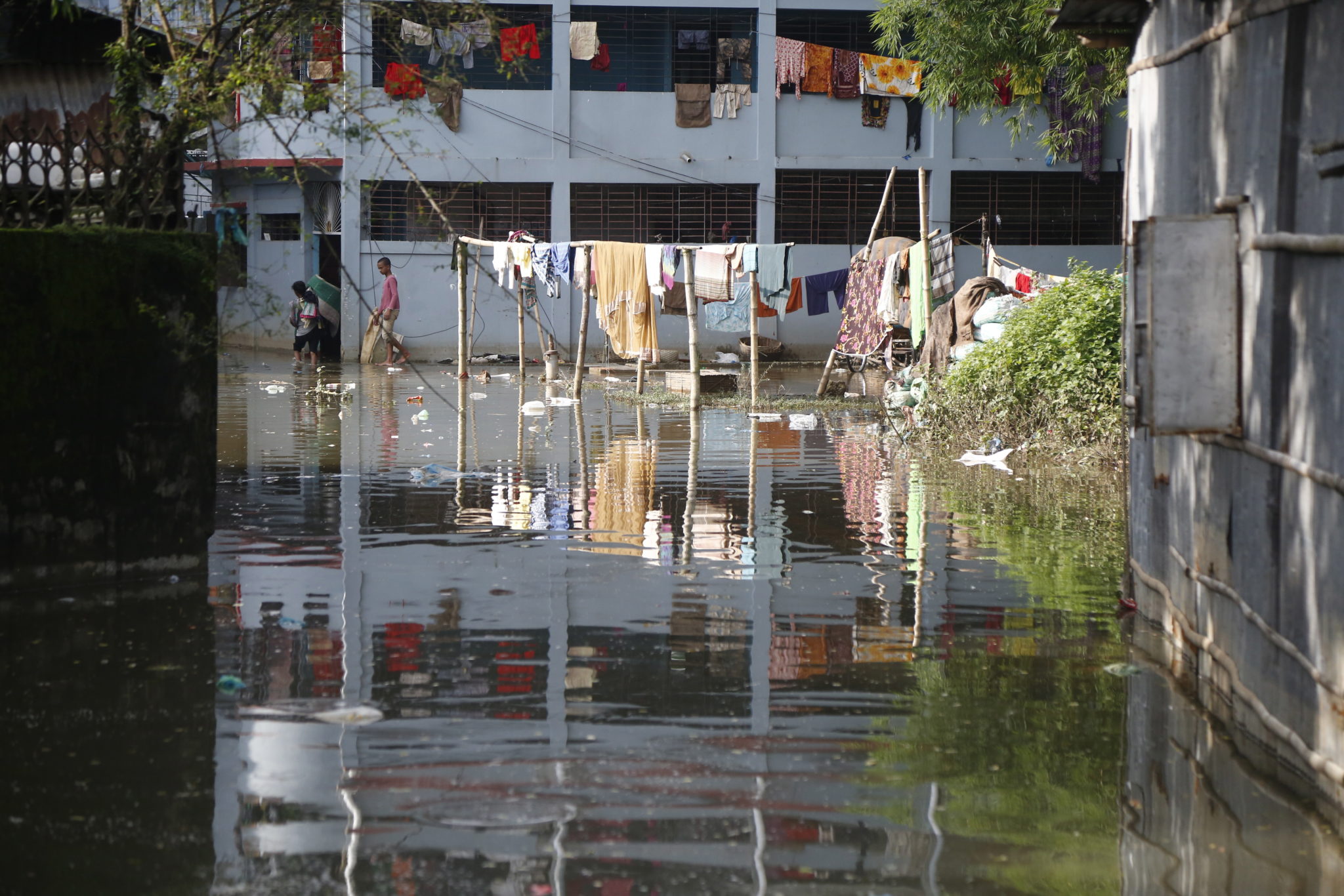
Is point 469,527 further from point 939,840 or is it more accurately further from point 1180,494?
point 939,840

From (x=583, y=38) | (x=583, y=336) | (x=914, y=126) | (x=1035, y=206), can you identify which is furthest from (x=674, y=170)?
(x=583, y=336)

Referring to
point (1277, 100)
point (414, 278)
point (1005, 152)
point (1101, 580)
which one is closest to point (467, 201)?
point (414, 278)

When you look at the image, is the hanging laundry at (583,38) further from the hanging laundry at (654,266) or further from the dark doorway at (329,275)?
the hanging laundry at (654,266)

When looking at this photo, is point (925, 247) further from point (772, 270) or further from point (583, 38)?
point (583, 38)

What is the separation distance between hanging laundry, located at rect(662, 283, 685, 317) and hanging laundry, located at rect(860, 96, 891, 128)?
763 cm

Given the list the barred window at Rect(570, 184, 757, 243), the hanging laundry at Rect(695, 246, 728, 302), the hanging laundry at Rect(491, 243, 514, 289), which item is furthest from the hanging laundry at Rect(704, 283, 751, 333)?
the barred window at Rect(570, 184, 757, 243)

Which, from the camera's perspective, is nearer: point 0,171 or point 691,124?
point 0,171

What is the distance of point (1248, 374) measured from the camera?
16.8 feet

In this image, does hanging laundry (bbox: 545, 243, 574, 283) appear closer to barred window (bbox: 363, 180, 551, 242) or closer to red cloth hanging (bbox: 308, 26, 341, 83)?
barred window (bbox: 363, 180, 551, 242)

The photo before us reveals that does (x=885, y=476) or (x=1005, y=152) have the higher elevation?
(x=1005, y=152)

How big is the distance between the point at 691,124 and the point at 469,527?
60.7 ft

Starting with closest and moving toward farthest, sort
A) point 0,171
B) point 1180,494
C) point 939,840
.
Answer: point 939,840, point 1180,494, point 0,171

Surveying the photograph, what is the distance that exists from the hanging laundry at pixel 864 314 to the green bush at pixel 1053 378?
3.89 metres

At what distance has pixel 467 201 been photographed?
26.3m
